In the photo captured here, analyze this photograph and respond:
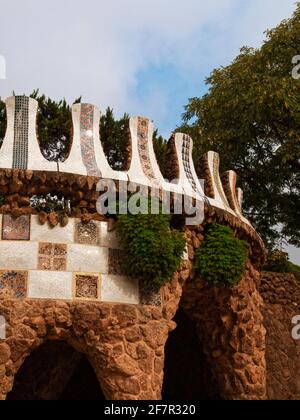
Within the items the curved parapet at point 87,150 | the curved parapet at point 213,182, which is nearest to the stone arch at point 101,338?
the curved parapet at point 87,150

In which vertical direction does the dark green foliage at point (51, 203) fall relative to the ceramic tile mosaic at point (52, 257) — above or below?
above

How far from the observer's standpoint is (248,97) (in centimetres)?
1872

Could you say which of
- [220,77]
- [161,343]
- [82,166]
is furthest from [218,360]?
[220,77]

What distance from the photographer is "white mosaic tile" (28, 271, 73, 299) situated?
895cm

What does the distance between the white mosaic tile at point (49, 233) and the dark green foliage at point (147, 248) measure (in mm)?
634

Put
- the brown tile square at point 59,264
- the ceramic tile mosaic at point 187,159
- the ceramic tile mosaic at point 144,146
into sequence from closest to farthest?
the brown tile square at point 59,264 < the ceramic tile mosaic at point 144,146 < the ceramic tile mosaic at point 187,159

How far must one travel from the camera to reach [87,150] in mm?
9695

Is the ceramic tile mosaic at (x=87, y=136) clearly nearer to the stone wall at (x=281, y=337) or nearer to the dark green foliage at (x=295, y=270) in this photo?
the stone wall at (x=281, y=337)

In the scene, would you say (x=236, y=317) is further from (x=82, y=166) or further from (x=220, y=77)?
(x=220, y=77)

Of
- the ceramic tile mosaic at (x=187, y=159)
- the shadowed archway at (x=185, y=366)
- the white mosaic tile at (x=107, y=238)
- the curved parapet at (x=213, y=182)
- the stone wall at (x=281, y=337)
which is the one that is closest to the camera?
the white mosaic tile at (x=107, y=238)

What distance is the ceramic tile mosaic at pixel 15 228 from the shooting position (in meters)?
9.09

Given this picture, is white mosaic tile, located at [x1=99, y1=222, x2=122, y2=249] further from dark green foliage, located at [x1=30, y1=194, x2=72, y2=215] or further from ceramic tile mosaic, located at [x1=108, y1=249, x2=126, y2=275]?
dark green foliage, located at [x1=30, y1=194, x2=72, y2=215]
